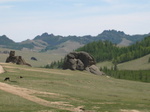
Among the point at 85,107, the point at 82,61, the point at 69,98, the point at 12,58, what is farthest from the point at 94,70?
the point at 85,107

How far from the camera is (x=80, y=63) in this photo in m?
136

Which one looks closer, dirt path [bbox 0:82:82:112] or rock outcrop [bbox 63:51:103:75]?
dirt path [bbox 0:82:82:112]

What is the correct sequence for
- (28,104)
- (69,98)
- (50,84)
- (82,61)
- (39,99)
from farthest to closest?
(82,61)
(50,84)
(69,98)
(39,99)
(28,104)

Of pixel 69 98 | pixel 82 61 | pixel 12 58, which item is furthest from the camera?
pixel 82 61

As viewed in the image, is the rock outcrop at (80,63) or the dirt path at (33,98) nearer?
the dirt path at (33,98)

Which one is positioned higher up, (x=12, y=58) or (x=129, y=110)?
(x=12, y=58)

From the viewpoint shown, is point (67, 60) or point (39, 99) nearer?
point (39, 99)

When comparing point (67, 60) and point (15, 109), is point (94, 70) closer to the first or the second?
point (67, 60)

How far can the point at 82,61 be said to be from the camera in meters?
145

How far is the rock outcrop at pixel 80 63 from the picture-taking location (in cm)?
13488

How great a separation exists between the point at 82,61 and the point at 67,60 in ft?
29.6

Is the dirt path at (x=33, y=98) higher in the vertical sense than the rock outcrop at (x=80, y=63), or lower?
lower

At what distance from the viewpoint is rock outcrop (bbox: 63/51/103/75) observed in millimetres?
134875

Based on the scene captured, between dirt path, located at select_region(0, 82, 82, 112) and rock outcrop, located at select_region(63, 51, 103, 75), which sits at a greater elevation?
rock outcrop, located at select_region(63, 51, 103, 75)
